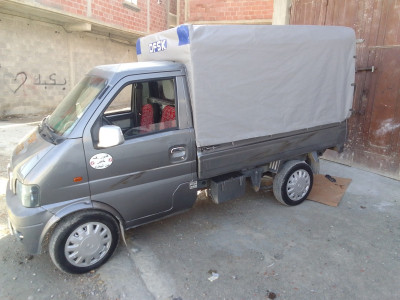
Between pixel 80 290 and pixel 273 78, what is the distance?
3167 millimetres

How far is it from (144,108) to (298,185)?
8.24ft

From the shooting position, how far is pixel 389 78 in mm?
5617

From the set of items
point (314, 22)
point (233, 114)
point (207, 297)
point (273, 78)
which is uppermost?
point (314, 22)

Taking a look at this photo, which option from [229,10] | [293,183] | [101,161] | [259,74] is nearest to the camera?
[101,161]

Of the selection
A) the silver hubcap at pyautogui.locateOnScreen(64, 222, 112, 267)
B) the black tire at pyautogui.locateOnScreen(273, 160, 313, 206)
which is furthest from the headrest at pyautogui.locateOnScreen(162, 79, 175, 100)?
the black tire at pyautogui.locateOnScreen(273, 160, 313, 206)

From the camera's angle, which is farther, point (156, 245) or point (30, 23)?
point (30, 23)

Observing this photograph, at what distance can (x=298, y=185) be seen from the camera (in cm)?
458

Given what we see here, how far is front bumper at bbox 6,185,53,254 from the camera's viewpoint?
108 inches

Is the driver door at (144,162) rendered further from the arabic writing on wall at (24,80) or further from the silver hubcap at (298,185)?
the arabic writing on wall at (24,80)

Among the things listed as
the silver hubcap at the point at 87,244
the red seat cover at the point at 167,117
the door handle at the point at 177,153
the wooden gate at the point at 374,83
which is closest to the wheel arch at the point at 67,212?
the silver hubcap at the point at 87,244

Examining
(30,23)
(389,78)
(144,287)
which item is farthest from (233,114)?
(30,23)

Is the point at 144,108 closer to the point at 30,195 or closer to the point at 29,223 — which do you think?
the point at 30,195

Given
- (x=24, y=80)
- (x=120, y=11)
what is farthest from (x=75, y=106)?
(x=120, y=11)

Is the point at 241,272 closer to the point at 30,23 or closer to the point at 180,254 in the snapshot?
the point at 180,254
